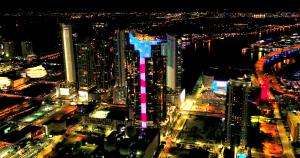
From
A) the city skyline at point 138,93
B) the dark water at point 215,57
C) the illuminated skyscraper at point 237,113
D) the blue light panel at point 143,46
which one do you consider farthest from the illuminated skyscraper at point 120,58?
the illuminated skyscraper at point 237,113

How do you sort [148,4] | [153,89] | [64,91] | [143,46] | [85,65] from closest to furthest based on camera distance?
[153,89], [143,46], [64,91], [85,65], [148,4]

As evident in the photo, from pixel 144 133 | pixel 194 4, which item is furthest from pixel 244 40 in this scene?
pixel 144 133

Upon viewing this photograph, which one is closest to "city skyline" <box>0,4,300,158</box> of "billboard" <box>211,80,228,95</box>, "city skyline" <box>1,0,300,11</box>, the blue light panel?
"billboard" <box>211,80,228,95</box>

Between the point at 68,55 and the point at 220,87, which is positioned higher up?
the point at 68,55

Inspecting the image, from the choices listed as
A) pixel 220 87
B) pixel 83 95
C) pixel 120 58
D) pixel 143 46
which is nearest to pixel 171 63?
pixel 143 46

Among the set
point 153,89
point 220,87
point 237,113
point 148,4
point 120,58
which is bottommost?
point 237,113

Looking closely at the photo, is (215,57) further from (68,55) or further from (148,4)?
(68,55)

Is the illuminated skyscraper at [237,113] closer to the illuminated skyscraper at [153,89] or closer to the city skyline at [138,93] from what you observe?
the city skyline at [138,93]

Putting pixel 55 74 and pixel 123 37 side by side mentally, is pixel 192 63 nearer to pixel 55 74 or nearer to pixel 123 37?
pixel 123 37
